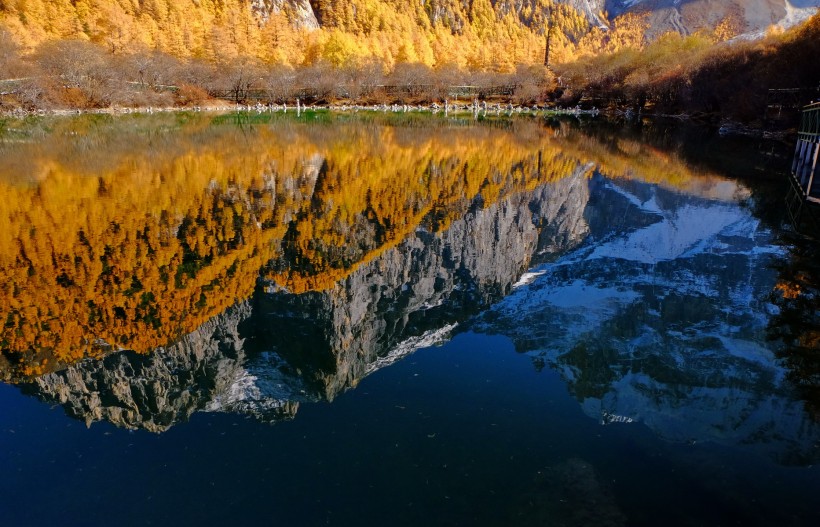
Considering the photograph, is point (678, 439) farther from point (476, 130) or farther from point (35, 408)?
point (476, 130)

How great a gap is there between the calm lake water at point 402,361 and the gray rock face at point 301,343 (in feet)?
0.14

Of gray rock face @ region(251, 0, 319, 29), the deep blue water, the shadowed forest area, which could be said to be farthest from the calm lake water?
gray rock face @ region(251, 0, 319, 29)

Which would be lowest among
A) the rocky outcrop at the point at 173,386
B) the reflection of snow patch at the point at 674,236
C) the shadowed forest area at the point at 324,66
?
the rocky outcrop at the point at 173,386

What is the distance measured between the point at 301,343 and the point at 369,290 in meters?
1.95

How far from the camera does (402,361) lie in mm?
6605

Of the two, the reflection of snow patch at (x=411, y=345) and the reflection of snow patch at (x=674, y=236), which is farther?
the reflection of snow patch at (x=674, y=236)

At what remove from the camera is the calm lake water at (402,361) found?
4309 millimetres

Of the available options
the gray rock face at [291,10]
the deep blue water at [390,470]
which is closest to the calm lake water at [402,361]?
the deep blue water at [390,470]

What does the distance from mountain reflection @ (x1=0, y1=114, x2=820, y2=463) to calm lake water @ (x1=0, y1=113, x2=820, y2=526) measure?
49 mm

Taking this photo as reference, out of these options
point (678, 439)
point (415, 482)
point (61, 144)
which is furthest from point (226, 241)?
point (61, 144)

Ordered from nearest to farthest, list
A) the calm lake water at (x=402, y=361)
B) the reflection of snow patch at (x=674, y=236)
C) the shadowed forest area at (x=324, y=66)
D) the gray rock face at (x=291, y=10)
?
the calm lake water at (x=402, y=361)
the reflection of snow patch at (x=674, y=236)
the shadowed forest area at (x=324, y=66)
the gray rock face at (x=291, y=10)

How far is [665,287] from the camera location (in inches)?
344

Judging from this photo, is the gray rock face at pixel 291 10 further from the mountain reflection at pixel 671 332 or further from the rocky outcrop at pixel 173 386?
the rocky outcrop at pixel 173 386

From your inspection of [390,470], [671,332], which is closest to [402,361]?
[390,470]
